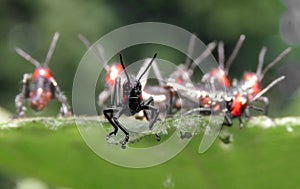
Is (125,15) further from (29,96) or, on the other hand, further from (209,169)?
(209,169)

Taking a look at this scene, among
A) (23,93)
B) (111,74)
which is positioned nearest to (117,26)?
(23,93)

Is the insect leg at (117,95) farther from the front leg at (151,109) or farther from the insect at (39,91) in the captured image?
the insect at (39,91)

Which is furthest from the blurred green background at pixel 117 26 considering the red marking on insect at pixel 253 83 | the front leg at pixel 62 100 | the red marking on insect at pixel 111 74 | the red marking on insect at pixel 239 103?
the red marking on insect at pixel 239 103

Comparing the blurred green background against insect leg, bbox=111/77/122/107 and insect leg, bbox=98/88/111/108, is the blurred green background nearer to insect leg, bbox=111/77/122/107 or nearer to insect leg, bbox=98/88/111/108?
insect leg, bbox=98/88/111/108

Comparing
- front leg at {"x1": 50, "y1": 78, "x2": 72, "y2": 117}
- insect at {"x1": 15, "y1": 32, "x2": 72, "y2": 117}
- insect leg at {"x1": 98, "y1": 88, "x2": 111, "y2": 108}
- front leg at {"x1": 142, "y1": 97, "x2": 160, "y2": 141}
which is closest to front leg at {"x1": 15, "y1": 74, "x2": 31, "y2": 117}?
insect at {"x1": 15, "y1": 32, "x2": 72, "y2": 117}

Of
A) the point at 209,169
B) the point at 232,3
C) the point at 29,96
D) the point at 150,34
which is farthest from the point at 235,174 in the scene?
the point at 232,3

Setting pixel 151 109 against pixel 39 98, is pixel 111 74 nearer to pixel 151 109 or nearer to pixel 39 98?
pixel 39 98
